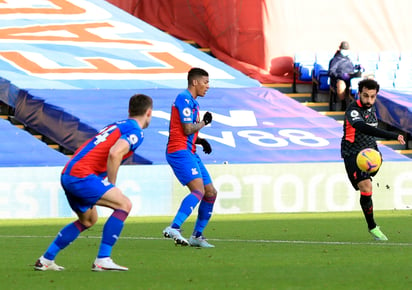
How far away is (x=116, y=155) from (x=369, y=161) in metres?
4.47

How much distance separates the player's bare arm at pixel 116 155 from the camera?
8.31 m

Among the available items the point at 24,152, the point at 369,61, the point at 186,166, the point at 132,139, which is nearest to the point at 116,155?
the point at 132,139

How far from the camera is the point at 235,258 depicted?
993cm

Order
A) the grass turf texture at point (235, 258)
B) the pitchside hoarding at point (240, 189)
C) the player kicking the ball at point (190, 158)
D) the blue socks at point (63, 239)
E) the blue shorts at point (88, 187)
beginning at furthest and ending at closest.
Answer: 1. the pitchside hoarding at point (240, 189)
2. the player kicking the ball at point (190, 158)
3. the blue socks at point (63, 239)
4. the blue shorts at point (88, 187)
5. the grass turf texture at point (235, 258)

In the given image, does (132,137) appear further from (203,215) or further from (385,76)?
(385,76)

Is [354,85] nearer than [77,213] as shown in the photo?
No

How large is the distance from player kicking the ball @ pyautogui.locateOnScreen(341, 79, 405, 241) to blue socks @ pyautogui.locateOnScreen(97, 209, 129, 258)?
4.11m

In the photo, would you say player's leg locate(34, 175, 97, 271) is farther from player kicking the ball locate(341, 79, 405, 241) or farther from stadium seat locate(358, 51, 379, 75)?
stadium seat locate(358, 51, 379, 75)

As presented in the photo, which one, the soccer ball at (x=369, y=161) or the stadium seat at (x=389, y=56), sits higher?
the soccer ball at (x=369, y=161)

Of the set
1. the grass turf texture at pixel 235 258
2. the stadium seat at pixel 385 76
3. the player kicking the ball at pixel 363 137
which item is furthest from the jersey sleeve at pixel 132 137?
the stadium seat at pixel 385 76

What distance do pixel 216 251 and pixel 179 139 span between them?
4.86 ft

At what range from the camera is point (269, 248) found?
11.1m

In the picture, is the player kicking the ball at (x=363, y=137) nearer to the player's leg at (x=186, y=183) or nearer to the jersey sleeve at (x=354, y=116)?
the jersey sleeve at (x=354, y=116)

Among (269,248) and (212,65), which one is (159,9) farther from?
(269,248)
